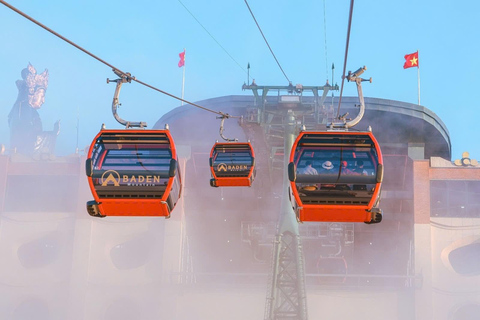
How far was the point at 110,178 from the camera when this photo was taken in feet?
37.2

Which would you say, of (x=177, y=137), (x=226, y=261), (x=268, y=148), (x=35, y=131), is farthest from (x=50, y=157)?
(x=35, y=131)

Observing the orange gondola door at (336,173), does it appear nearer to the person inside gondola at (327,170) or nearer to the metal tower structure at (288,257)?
the person inside gondola at (327,170)

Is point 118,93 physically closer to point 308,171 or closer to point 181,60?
point 308,171

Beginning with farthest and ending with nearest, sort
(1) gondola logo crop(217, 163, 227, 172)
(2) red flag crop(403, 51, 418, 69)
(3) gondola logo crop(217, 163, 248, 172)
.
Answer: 1. (2) red flag crop(403, 51, 418, 69)
2. (1) gondola logo crop(217, 163, 227, 172)
3. (3) gondola logo crop(217, 163, 248, 172)

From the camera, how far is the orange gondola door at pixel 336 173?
11297mm

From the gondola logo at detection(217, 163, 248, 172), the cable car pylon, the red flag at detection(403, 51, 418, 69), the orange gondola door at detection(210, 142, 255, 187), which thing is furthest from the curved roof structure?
the gondola logo at detection(217, 163, 248, 172)

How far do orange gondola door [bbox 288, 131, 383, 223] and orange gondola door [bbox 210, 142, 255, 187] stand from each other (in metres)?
7.53

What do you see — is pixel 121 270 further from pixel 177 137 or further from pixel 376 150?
pixel 376 150

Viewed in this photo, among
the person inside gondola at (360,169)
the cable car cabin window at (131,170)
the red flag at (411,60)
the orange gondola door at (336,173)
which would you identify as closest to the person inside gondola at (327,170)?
the orange gondola door at (336,173)

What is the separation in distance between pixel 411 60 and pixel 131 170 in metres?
35.2

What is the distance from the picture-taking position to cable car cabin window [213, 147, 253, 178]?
19.0 metres

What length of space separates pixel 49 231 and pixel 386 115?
24.1 metres

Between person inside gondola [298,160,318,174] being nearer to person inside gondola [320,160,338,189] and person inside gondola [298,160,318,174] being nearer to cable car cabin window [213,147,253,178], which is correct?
person inside gondola [320,160,338,189]

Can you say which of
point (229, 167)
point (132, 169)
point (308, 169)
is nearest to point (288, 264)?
point (229, 167)
